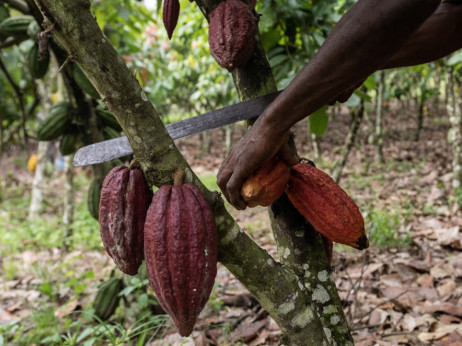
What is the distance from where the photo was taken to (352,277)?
7.54ft

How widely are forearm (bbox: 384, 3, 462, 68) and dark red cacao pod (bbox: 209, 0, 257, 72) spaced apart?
0.41 m

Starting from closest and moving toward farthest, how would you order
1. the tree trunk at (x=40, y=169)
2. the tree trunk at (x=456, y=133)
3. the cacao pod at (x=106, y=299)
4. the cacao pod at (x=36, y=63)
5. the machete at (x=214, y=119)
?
the machete at (x=214, y=119) < the cacao pod at (x=36, y=63) < the cacao pod at (x=106, y=299) < the tree trunk at (x=456, y=133) < the tree trunk at (x=40, y=169)

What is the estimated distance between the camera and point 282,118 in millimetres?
776

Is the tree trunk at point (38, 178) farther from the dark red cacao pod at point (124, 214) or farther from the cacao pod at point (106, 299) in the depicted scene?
the dark red cacao pod at point (124, 214)

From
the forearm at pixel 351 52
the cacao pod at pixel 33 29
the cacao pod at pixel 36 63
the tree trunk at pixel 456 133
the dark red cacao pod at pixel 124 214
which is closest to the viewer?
the forearm at pixel 351 52

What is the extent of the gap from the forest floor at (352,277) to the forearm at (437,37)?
0.45m

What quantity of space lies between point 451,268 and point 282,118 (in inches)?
77.9

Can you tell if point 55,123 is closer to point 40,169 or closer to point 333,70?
point 333,70

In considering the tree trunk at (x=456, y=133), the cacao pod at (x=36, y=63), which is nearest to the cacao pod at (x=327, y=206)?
the cacao pod at (x=36, y=63)

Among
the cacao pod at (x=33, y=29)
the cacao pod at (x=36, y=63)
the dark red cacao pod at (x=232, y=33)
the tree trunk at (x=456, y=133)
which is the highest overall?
the cacao pod at (x=33, y=29)

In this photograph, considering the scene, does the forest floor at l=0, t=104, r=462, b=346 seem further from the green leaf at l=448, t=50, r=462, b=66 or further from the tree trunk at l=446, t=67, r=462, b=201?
the green leaf at l=448, t=50, r=462, b=66

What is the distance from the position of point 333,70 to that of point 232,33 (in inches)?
15.3

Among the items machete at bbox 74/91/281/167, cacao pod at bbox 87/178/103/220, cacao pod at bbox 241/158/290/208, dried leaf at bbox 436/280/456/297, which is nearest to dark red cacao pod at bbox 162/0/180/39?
machete at bbox 74/91/281/167

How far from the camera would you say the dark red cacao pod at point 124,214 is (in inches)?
31.0
